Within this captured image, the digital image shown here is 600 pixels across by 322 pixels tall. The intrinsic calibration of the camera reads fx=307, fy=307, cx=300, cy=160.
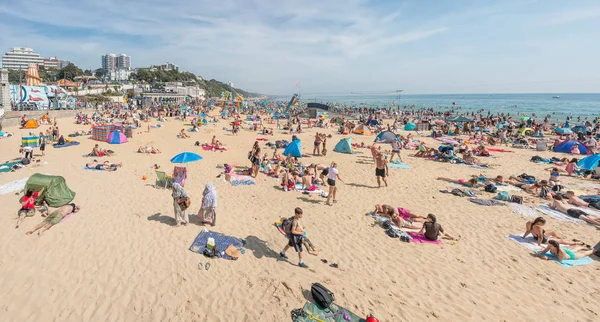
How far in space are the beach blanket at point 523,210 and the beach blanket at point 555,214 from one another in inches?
Result: 11.2

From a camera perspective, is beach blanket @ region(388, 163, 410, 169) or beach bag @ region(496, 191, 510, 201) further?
beach blanket @ region(388, 163, 410, 169)

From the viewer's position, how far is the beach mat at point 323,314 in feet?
13.7

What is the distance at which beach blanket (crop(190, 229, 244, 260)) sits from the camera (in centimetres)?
589

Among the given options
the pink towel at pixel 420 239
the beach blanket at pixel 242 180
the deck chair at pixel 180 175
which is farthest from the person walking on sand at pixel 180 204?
the pink towel at pixel 420 239

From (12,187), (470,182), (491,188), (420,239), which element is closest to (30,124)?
(12,187)

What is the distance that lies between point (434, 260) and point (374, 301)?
6.66 ft

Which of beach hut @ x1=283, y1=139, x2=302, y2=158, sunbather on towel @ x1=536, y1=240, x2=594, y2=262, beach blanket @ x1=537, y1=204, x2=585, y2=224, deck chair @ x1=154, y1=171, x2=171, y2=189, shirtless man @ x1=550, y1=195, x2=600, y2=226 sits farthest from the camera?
beach hut @ x1=283, y1=139, x2=302, y2=158

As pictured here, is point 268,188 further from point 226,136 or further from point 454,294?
point 226,136

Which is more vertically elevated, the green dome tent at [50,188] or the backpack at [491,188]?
the backpack at [491,188]

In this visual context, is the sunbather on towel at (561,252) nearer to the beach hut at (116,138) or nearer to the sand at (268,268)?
the sand at (268,268)

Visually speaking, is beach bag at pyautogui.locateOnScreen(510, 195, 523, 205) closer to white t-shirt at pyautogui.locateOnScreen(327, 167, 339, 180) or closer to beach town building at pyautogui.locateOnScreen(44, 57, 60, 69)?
white t-shirt at pyautogui.locateOnScreen(327, 167, 339, 180)

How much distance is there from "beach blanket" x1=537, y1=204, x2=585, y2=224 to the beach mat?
7.55 m

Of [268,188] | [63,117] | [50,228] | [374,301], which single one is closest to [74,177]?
[50,228]

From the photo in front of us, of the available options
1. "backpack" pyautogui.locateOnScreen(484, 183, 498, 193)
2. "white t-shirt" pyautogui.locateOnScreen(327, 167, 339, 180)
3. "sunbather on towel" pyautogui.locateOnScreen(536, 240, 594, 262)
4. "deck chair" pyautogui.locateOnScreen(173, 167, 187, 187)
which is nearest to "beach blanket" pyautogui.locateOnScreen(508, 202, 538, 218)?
"backpack" pyautogui.locateOnScreen(484, 183, 498, 193)
